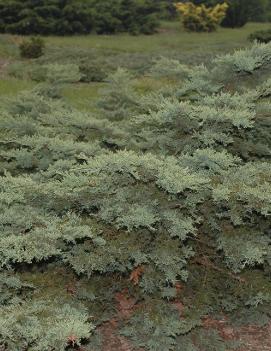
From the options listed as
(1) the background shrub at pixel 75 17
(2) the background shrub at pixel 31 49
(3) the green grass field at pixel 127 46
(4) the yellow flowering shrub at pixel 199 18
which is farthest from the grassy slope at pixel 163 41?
(2) the background shrub at pixel 31 49

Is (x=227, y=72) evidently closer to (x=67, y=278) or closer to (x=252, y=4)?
(x=67, y=278)

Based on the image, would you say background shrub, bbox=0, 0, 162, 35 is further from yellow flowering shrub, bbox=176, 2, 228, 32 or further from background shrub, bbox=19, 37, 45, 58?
background shrub, bbox=19, 37, 45, 58

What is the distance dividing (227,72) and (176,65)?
1043mm

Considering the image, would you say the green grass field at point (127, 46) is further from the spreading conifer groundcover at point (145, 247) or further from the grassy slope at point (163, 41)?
the spreading conifer groundcover at point (145, 247)

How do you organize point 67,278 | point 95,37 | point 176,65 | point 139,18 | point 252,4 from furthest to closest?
point 252,4
point 139,18
point 95,37
point 176,65
point 67,278

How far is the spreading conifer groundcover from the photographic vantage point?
435 centimetres

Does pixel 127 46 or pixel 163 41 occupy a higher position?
pixel 127 46

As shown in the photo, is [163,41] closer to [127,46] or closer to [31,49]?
[127,46]

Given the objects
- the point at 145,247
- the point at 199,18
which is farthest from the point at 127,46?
the point at 145,247

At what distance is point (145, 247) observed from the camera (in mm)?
4746

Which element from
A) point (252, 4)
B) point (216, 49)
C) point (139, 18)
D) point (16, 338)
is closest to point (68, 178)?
point (16, 338)

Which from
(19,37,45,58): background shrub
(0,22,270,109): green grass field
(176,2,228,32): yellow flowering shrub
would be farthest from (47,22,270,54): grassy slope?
(19,37,45,58): background shrub

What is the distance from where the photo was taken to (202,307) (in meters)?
5.02

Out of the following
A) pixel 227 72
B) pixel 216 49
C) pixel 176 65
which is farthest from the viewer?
pixel 216 49
